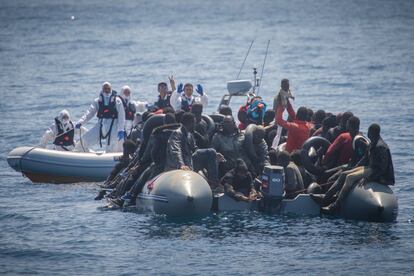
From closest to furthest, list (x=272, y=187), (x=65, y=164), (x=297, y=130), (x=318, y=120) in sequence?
(x=272, y=187)
(x=297, y=130)
(x=318, y=120)
(x=65, y=164)

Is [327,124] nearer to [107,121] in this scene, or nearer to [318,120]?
[318,120]

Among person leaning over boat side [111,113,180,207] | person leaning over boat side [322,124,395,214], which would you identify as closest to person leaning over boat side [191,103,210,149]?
person leaning over boat side [111,113,180,207]

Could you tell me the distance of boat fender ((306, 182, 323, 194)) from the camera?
72.3 feet

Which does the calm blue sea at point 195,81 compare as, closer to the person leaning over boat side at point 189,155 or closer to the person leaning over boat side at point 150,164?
the person leaning over boat side at point 150,164

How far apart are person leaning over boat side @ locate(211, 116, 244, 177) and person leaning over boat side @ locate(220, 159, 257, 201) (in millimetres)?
496

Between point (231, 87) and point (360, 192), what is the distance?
339 inches

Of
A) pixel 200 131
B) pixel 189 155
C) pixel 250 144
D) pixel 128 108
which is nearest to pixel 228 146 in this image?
pixel 250 144

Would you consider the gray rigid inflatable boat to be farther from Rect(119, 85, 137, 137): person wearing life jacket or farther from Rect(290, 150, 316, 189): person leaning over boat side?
Rect(290, 150, 316, 189): person leaning over boat side

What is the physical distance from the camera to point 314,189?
22.0 metres

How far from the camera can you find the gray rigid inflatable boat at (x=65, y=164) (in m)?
27.4

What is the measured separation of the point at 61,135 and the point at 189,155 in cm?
742

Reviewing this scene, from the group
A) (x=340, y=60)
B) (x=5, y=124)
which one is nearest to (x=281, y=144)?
(x=5, y=124)

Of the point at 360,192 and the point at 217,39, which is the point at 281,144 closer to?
the point at 360,192

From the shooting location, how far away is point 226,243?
67.6 ft
